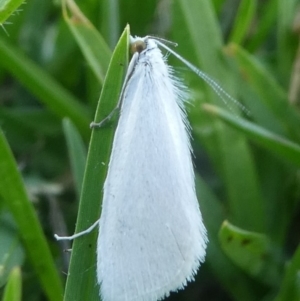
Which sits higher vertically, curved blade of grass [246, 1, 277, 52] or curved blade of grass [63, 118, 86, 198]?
curved blade of grass [246, 1, 277, 52]

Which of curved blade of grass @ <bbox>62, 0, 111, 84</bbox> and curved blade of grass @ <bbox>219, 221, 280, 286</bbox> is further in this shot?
curved blade of grass @ <bbox>62, 0, 111, 84</bbox>

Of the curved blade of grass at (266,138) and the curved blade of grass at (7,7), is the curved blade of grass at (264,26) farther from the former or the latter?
the curved blade of grass at (7,7)

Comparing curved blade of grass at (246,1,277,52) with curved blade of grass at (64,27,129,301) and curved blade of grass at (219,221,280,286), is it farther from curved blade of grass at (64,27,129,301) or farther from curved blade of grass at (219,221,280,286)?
curved blade of grass at (64,27,129,301)

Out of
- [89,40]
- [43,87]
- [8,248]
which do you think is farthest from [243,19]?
[8,248]

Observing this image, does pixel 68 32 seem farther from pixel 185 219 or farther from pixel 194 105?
pixel 185 219

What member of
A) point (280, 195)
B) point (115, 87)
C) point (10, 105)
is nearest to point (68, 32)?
point (10, 105)

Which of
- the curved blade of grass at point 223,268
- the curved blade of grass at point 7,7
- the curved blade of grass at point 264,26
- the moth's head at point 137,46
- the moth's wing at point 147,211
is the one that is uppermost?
the curved blade of grass at point 7,7

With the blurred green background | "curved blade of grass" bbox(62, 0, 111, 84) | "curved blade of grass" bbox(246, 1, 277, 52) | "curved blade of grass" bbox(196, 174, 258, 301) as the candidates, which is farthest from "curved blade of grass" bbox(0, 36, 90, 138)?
"curved blade of grass" bbox(246, 1, 277, 52)

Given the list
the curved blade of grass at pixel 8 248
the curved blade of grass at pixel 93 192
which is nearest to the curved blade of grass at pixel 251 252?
the curved blade of grass at pixel 93 192
